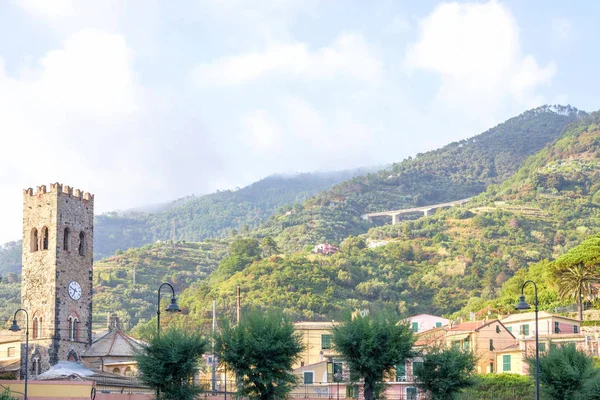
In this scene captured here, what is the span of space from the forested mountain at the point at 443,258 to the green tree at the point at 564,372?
3574cm

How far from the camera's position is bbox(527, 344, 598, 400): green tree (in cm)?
4909

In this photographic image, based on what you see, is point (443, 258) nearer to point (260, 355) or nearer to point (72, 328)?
point (72, 328)

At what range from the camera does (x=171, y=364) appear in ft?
159

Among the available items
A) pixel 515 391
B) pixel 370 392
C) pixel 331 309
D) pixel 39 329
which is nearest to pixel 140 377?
pixel 370 392

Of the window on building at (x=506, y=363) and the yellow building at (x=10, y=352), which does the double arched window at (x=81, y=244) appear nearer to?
the yellow building at (x=10, y=352)

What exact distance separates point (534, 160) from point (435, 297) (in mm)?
75790

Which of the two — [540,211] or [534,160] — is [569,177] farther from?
[534,160]

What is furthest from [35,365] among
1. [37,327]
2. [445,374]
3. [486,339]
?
[486,339]

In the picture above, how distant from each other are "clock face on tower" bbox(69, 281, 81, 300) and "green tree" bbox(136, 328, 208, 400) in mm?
18716

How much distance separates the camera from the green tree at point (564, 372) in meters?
49.1

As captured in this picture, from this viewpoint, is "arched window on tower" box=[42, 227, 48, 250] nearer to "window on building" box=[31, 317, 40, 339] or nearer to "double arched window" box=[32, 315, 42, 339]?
"double arched window" box=[32, 315, 42, 339]

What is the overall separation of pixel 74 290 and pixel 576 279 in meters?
41.5

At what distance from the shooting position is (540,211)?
14750 centimetres

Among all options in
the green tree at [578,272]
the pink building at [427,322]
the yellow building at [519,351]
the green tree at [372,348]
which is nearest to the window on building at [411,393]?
the yellow building at [519,351]
